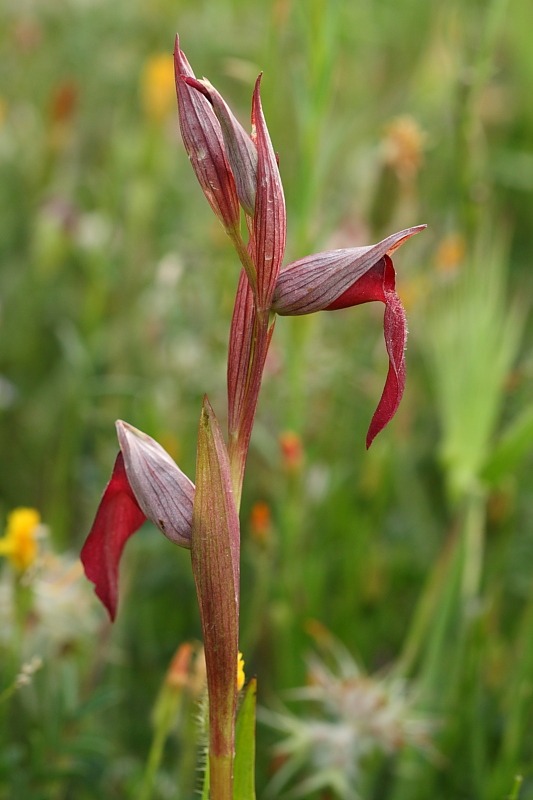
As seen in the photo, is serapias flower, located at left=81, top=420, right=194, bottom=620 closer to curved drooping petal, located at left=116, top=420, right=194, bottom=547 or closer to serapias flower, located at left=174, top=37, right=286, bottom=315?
curved drooping petal, located at left=116, top=420, right=194, bottom=547

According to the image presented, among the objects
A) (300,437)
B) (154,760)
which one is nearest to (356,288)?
(154,760)

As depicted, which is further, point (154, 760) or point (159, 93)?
point (159, 93)

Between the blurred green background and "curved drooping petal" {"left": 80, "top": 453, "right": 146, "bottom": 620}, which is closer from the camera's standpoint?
"curved drooping petal" {"left": 80, "top": 453, "right": 146, "bottom": 620}

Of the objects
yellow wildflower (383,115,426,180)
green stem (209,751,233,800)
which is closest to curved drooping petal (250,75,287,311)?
green stem (209,751,233,800)

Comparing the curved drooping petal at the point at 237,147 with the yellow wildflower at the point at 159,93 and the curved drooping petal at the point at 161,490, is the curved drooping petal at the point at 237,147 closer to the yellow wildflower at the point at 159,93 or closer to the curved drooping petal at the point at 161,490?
the curved drooping petal at the point at 161,490

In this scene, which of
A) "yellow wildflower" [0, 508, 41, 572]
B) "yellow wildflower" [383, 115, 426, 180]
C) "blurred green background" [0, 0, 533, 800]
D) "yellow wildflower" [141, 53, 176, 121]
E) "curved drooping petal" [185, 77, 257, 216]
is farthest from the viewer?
"yellow wildflower" [141, 53, 176, 121]

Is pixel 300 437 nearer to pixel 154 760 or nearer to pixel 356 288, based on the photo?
pixel 154 760

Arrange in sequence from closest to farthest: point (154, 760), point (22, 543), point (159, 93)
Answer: point (154, 760)
point (22, 543)
point (159, 93)

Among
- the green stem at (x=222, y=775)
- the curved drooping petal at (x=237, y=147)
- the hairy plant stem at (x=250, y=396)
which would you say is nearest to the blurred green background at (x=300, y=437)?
the green stem at (x=222, y=775)
